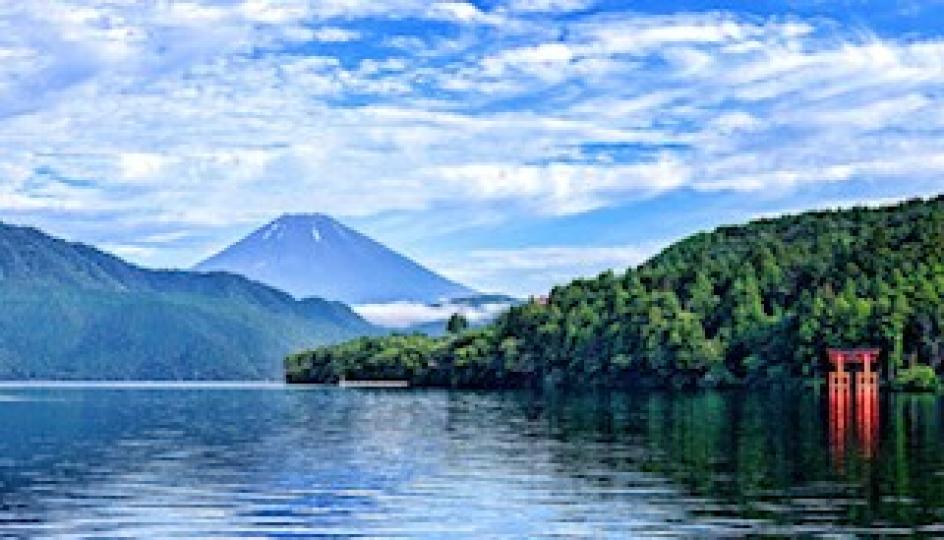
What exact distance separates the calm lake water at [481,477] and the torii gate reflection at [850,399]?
0.47m

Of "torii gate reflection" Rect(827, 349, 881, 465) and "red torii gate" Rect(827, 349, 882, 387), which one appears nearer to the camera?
"torii gate reflection" Rect(827, 349, 881, 465)

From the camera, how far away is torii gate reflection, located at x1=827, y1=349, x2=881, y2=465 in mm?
72875

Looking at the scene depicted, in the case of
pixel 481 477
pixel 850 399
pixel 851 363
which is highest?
pixel 851 363

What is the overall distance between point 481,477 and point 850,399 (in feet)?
290

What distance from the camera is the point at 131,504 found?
46406 millimetres

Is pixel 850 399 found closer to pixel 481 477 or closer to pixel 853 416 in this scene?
pixel 853 416

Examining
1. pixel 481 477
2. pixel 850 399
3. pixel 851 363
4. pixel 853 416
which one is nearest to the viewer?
pixel 481 477

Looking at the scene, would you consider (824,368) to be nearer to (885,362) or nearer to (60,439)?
(885,362)

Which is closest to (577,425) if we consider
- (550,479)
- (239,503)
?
(550,479)

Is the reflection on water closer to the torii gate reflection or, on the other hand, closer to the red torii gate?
the torii gate reflection

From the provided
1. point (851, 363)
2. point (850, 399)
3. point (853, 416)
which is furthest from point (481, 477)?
point (851, 363)

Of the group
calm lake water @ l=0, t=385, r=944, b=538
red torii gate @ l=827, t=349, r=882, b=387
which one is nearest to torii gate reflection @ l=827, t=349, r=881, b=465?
red torii gate @ l=827, t=349, r=882, b=387

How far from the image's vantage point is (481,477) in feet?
178

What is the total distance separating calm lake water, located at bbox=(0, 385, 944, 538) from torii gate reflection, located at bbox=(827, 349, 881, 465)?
47 centimetres
